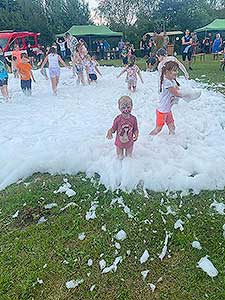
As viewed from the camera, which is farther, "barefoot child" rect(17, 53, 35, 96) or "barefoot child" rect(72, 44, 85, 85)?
"barefoot child" rect(72, 44, 85, 85)

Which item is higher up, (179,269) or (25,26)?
(25,26)

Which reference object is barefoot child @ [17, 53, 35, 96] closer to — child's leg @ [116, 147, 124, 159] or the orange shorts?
the orange shorts

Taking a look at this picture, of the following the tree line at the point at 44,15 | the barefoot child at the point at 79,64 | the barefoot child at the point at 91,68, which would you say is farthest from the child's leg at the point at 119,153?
the tree line at the point at 44,15

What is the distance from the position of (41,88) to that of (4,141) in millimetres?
6820

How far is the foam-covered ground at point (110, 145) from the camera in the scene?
174 inches

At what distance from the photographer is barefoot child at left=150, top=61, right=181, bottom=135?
5.53 meters

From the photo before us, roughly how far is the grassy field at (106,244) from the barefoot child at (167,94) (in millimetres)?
1977

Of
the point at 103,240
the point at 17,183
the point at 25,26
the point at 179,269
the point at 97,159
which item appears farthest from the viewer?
the point at 25,26

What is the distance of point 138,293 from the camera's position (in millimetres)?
2787

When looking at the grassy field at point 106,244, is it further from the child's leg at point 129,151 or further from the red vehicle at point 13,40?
the red vehicle at point 13,40

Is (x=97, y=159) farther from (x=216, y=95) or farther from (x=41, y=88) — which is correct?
(x=41, y=88)

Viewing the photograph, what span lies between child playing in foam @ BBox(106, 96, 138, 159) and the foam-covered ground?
0.26 metres

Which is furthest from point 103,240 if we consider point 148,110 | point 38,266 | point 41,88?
point 41,88

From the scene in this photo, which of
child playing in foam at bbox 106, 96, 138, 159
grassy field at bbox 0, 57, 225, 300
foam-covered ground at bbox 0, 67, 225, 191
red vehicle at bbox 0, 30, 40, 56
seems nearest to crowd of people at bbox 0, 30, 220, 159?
child playing in foam at bbox 106, 96, 138, 159
